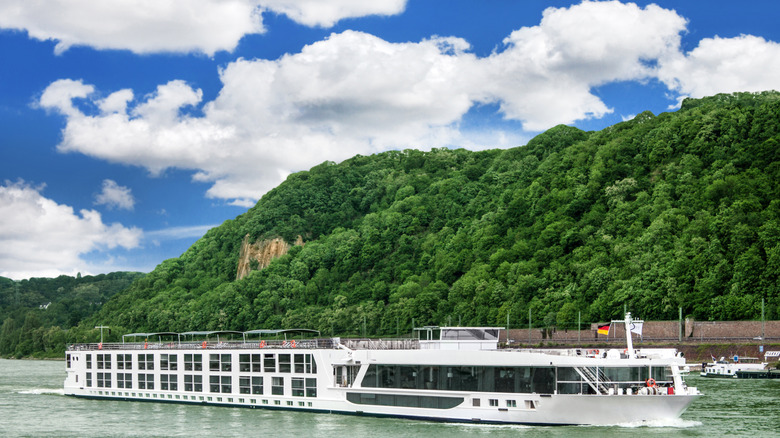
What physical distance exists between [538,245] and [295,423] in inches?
3401

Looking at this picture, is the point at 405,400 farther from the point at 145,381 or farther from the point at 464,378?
the point at 145,381

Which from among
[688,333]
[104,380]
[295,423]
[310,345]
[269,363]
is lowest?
[295,423]

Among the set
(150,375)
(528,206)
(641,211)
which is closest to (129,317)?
(528,206)

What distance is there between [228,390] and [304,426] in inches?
408

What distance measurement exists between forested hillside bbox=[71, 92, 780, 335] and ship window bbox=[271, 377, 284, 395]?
5970cm

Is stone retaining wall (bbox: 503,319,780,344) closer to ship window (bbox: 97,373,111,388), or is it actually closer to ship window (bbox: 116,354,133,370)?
ship window (bbox: 116,354,133,370)

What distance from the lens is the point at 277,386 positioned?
49.1m

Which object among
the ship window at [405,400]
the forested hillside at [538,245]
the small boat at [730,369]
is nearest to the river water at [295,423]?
the ship window at [405,400]

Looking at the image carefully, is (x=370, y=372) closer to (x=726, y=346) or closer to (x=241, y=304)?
(x=726, y=346)

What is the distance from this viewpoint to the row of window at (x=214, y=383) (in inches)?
1884

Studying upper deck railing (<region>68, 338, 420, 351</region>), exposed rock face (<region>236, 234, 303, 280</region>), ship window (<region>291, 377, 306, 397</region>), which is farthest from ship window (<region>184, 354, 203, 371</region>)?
exposed rock face (<region>236, 234, 303, 280</region>)

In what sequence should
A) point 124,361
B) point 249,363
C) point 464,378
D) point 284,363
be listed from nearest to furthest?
point 464,378, point 284,363, point 249,363, point 124,361

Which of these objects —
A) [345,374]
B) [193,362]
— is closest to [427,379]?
[345,374]

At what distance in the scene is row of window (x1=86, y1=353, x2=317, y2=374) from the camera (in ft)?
157
